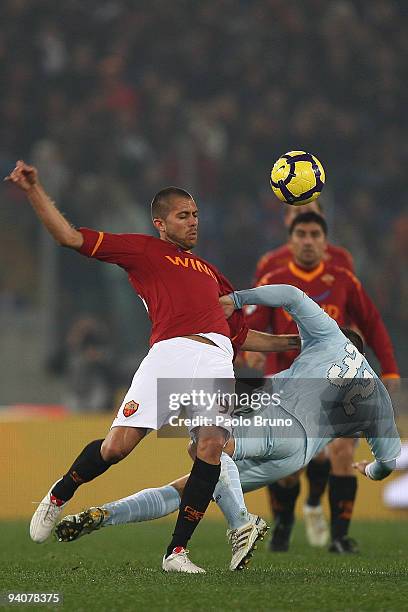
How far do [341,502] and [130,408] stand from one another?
8.11 feet

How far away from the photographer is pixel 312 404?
17.6 ft

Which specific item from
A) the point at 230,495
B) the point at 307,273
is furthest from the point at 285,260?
the point at 230,495

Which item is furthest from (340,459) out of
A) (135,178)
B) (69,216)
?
(135,178)

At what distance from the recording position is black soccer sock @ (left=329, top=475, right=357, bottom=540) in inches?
272

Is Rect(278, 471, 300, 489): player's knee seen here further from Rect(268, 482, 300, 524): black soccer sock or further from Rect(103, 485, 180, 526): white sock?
Rect(103, 485, 180, 526): white sock

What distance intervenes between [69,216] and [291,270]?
4.78 metres

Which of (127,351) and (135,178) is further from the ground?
(135,178)

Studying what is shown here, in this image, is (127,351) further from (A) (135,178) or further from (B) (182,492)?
(B) (182,492)

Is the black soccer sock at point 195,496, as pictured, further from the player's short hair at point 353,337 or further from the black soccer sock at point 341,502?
the black soccer sock at point 341,502

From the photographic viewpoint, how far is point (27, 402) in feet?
36.4

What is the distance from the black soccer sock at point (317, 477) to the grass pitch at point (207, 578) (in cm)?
35

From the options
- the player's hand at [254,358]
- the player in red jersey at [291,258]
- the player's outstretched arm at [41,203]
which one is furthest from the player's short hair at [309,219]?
the player's outstretched arm at [41,203]

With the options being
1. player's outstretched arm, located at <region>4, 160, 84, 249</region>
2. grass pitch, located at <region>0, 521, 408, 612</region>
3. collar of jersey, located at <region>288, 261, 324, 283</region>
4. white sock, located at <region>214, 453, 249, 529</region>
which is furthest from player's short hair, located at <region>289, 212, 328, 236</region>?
player's outstretched arm, located at <region>4, 160, 84, 249</region>

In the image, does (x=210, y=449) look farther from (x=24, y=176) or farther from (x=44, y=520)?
(x=24, y=176)
